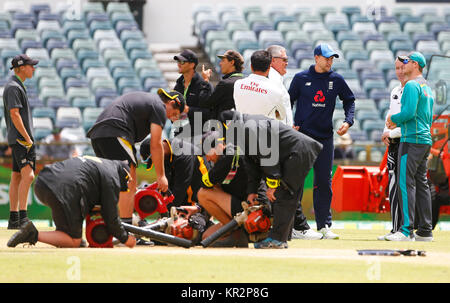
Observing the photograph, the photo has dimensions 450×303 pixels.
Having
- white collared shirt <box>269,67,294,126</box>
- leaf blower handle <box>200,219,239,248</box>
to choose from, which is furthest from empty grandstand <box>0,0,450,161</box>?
A: leaf blower handle <box>200,219,239,248</box>

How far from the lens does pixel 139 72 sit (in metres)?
21.8

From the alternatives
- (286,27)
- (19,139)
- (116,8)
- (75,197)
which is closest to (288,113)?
(75,197)

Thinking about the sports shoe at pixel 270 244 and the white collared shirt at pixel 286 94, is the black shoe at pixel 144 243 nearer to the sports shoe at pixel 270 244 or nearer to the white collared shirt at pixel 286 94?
the sports shoe at pixel 270 244

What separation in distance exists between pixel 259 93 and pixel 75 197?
2.21m

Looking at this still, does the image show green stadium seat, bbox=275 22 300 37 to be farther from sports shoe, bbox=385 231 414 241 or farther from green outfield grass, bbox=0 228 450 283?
green outfield grass, bbox=0 228 450 283

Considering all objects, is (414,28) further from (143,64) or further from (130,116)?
(130,116)

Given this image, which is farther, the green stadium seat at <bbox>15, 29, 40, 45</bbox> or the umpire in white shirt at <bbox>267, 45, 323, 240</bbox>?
the green stadium seat at <bbox>15, 29, 40, 45</bbox>

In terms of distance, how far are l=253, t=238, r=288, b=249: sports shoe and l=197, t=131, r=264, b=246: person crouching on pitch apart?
1.41 ft

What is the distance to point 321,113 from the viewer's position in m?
10.3

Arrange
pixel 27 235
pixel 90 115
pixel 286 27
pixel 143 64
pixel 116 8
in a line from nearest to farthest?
pixel 27 235 → pixel 90 115 → pixel 143 64 → pixel 286 27 → pixel 116 8

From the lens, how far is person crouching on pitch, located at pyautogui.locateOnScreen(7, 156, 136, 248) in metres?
7.84

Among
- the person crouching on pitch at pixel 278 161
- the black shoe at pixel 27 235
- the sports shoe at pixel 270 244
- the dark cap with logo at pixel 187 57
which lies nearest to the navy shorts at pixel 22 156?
the dark cap with logo at pixel 187 57
